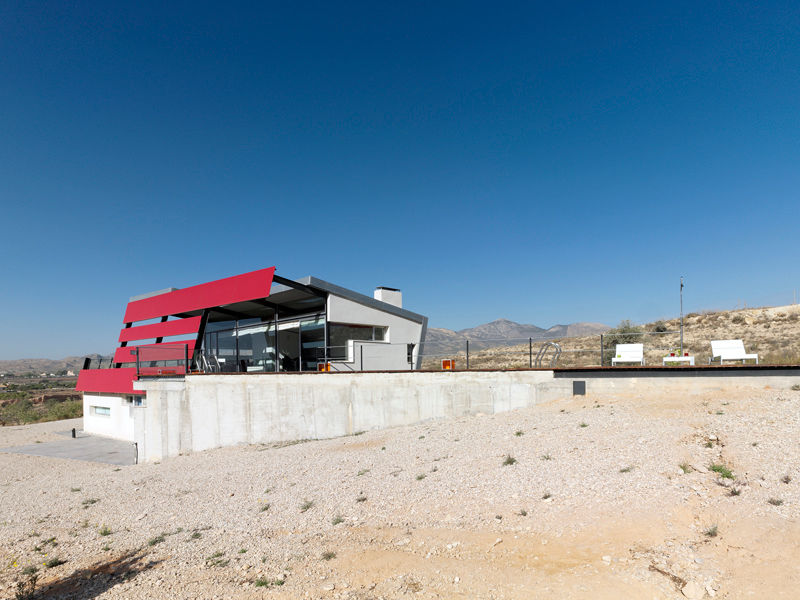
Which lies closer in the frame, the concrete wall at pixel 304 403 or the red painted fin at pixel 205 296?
the concrete wall at pixel 304 403

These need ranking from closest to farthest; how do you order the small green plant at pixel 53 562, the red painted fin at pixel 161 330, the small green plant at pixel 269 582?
1. the small green plant at pixel 269 582
2. the small green plant at pixel 53 562
3. the red painted fin at pixel 161 330

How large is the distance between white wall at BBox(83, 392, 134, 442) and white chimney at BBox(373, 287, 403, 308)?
1400cm

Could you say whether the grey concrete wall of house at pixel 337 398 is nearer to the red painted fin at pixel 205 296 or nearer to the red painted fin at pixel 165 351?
the red painted fin at pixel 165 351

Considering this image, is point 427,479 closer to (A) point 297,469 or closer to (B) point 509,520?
(B) point 509,520

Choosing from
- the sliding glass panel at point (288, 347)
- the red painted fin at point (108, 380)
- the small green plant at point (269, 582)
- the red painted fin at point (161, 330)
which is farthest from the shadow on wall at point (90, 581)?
the red painted fin at point (108, 380)

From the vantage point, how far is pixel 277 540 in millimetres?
7699

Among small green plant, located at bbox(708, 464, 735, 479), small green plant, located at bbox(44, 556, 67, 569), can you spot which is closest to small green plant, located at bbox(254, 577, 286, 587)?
small green plant, located at bbox(44, 556, 67, 569)

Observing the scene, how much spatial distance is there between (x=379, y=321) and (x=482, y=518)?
47.5 feet

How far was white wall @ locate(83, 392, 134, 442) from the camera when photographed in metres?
24.6

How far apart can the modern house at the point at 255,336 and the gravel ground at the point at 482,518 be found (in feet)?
26.2

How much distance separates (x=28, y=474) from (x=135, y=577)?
47.3 feet

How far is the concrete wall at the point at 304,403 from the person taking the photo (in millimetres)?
14305

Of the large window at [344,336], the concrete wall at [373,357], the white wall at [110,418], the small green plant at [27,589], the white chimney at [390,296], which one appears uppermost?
the white chimney at [390,296]

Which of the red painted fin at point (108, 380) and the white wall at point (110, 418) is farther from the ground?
the red painted fin at point (108, 380)
